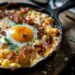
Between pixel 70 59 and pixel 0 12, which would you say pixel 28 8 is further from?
pixel 70 59

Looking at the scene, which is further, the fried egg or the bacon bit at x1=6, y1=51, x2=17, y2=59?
the fried egg

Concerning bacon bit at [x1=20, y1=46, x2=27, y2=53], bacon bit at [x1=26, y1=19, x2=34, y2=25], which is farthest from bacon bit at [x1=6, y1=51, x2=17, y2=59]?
bacon bit at [x1=26, y1=19, x2=34, y2=25]

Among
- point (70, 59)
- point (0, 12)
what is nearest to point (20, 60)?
point (70, 59)

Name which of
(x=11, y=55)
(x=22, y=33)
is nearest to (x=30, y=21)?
(x=22, y=33)

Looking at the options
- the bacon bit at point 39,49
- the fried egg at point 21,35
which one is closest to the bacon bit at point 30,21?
the fried egg at point 21,35

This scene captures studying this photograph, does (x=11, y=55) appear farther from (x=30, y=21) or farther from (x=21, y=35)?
(x=30, y=21)

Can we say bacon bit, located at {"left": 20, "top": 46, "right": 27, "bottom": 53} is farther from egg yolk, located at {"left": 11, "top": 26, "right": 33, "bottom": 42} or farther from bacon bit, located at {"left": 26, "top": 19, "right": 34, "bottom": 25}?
bacon bit, located at {"left": 26, "top": 19, "right": 34, "bottom": 25}

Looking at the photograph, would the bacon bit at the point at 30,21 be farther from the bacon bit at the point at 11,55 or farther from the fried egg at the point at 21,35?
the bacon bit at the point at 11,55
